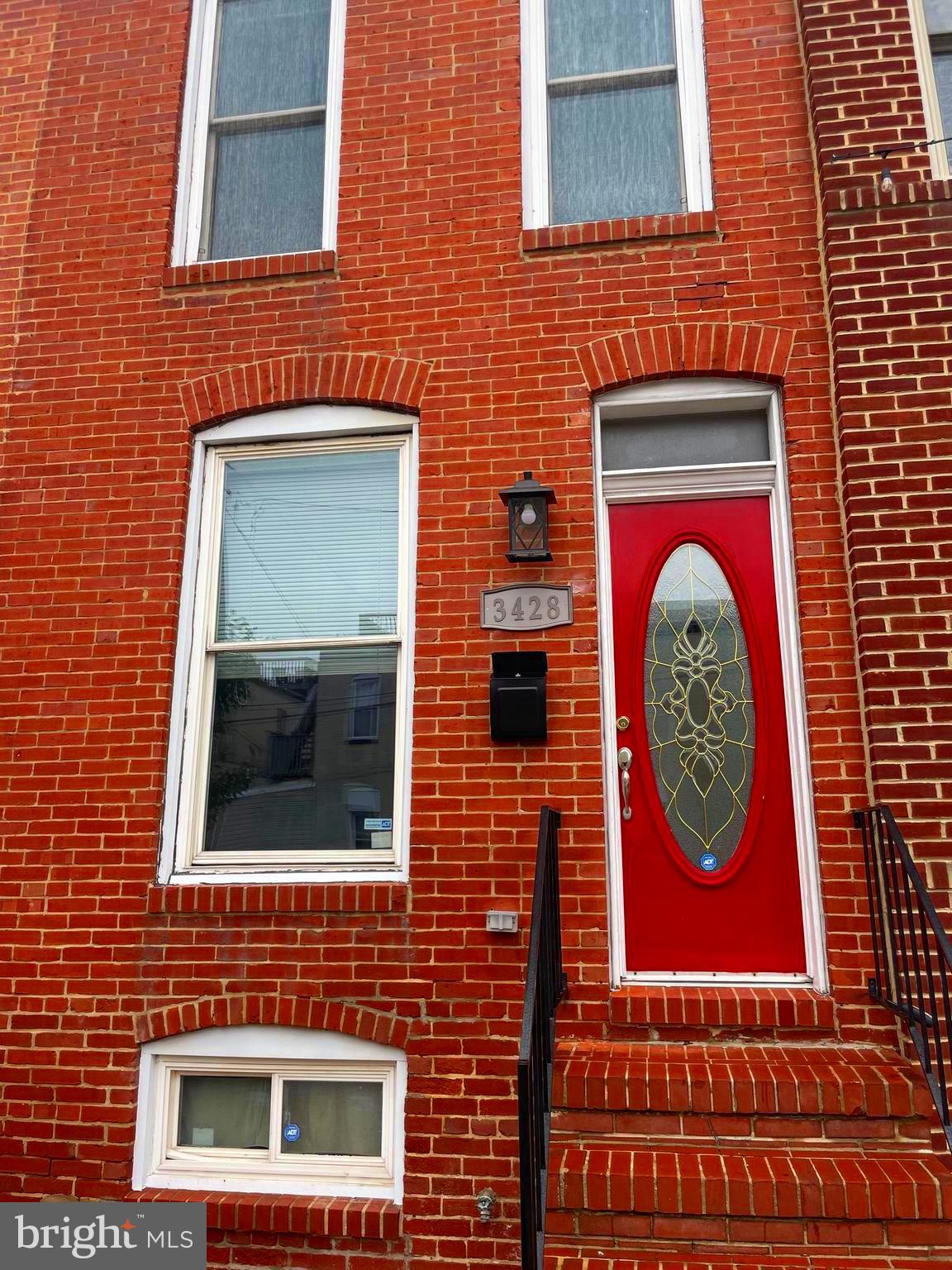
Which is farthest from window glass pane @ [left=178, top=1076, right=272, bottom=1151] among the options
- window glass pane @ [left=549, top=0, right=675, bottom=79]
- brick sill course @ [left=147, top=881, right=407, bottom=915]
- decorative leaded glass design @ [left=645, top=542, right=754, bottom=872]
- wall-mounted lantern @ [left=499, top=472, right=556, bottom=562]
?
window glass pane @ [left=549, top=0, right=675, bottom=79]

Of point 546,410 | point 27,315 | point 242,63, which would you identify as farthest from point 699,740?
point 242,63

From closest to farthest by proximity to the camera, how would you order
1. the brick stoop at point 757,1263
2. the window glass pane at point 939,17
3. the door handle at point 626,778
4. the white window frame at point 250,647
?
the brick stoop at point 757,1263 < the door handle at point 626,778 < the white window frame at point 250,647 < the window glass pane at point 939,17

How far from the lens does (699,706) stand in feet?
13.4

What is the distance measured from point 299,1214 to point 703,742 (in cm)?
243

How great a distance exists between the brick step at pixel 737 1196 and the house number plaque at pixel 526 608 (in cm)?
204

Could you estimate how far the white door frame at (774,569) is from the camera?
12.5 ft

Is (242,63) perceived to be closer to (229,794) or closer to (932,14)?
(932,14)

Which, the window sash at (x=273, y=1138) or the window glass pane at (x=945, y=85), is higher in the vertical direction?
the window glass pane at (x=945, y=85)

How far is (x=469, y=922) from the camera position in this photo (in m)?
3.84

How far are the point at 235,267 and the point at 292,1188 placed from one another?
4180mm

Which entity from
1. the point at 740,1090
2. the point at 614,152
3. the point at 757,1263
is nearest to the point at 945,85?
the point at 614,152

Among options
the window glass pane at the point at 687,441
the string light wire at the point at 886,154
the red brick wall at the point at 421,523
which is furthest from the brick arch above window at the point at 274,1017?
the string light wire at the point at 886,154

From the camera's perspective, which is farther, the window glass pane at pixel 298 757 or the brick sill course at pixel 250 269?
the brick sill course at pixel 250 269

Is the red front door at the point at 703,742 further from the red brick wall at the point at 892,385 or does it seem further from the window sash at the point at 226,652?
the window sash at the point at 226,652
